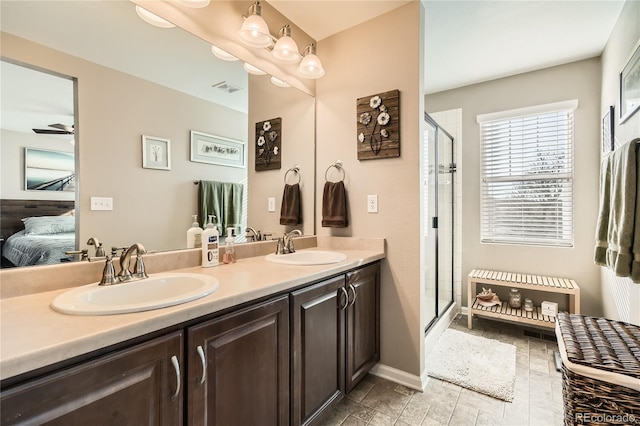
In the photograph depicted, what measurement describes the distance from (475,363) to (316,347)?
149 centimetres

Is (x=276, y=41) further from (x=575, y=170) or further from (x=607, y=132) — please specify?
(x=575, y=170)

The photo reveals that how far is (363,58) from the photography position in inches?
81.9

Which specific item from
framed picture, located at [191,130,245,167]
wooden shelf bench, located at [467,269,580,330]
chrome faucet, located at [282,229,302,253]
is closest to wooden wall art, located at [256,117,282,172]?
framed picture, located at [191,130,245,167]

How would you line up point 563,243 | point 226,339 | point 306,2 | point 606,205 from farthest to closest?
1. point 563,243
2. point 306,2
3. point 606,205
4. point 226,339

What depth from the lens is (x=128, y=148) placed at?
130cm

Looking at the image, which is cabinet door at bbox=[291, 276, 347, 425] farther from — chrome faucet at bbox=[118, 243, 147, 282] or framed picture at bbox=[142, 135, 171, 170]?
framed picture at bbox=[142, 135, 171, 170]

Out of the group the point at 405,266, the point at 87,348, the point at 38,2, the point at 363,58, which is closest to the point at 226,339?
the point at 87,348

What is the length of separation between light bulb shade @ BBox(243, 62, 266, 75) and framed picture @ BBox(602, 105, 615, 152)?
102 inches

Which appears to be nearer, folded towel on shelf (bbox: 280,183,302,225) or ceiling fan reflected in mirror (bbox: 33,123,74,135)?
ceiling fan reflected in mirror (bbox: 33,123,74,135)

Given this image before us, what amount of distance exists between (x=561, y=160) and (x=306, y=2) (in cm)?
274

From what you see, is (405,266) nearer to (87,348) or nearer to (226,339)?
(226,339)

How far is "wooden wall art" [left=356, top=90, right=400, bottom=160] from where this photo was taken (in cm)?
193

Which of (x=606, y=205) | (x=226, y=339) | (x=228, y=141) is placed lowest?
(x=226, y=339)

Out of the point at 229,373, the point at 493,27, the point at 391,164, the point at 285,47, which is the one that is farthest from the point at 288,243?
the point at 493,27
